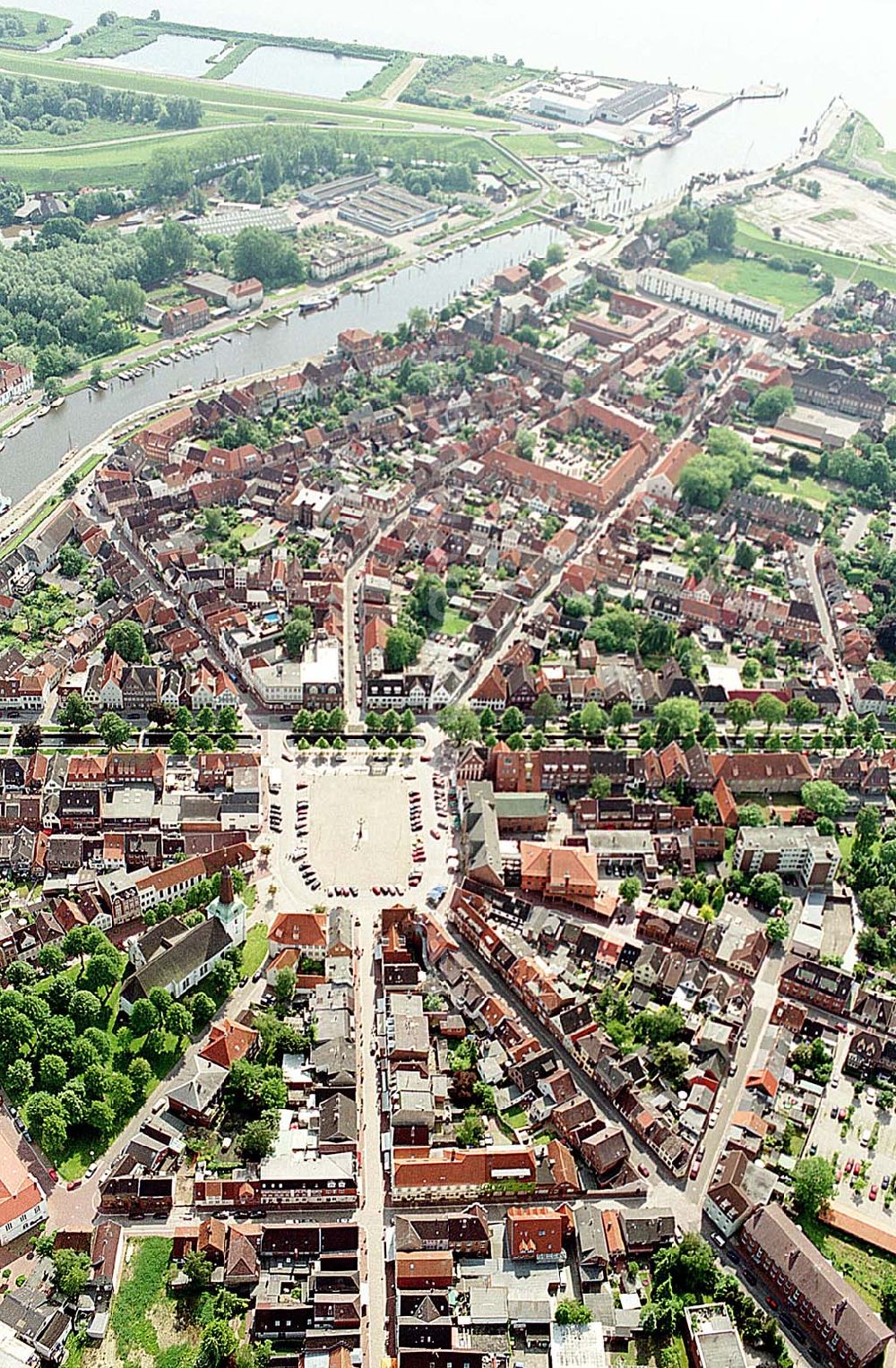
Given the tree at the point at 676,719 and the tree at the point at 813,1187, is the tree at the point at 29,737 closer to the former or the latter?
the tree at the point at 676,719

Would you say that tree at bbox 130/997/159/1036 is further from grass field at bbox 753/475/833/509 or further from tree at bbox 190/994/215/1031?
grass field at bbox 753/475/833/509

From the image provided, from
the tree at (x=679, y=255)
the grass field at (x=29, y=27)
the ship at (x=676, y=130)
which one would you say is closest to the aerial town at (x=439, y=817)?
the tree at (x=679, y=255)

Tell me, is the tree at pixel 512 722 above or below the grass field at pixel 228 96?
below

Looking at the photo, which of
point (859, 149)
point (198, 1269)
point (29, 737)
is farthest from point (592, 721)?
point (859, 149)

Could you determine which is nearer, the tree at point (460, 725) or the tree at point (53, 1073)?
the tree at point (53, 1073)

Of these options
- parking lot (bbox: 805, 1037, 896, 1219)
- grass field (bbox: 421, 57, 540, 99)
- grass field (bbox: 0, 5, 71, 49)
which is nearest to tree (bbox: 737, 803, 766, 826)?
parking lot (bbox: 805, 1037, 896, 1219)

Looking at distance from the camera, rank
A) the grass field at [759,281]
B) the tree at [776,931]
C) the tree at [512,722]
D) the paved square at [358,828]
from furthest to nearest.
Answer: the grass field at [759,281]
the tree at [512,722]
the paved square at [358,828]
the tree at [776,931]

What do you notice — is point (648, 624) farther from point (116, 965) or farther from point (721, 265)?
point (721, 265)

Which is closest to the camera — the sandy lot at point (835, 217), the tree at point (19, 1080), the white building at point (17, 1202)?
the white building at point (17, 1202)
